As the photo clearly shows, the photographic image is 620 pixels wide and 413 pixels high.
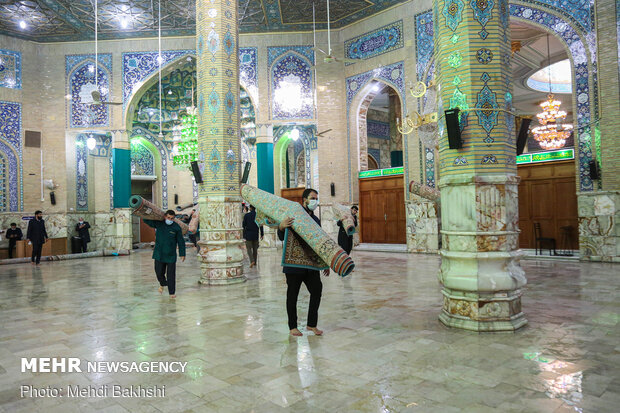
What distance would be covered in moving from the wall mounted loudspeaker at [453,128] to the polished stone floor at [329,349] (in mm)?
1807

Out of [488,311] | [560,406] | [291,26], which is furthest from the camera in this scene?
[291,26]

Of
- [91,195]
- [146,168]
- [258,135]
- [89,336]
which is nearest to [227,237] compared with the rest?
[89,336]

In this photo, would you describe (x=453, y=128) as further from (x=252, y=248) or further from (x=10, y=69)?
(x=10, y=69)

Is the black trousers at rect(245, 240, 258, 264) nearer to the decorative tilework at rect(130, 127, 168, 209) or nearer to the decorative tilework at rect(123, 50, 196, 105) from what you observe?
the decorative tilework at rect(123, 50, 196, 105)

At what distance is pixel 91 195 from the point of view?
15297 mm

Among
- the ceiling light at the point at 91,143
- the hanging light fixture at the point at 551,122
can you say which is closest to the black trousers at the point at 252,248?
the ceiling light at the point at 91,143

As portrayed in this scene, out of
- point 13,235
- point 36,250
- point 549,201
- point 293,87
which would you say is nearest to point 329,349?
point 549,201

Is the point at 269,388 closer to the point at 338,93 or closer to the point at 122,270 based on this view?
the point at 122,270

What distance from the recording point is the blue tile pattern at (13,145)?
13.4 m

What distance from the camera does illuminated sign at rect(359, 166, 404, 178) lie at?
1361 centimetres

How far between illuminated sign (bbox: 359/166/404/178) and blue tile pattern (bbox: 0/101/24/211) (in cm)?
1109

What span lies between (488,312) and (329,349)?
5.27 feet

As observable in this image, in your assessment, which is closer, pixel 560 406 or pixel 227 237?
pixel 560 406

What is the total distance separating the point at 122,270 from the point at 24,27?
886cm
